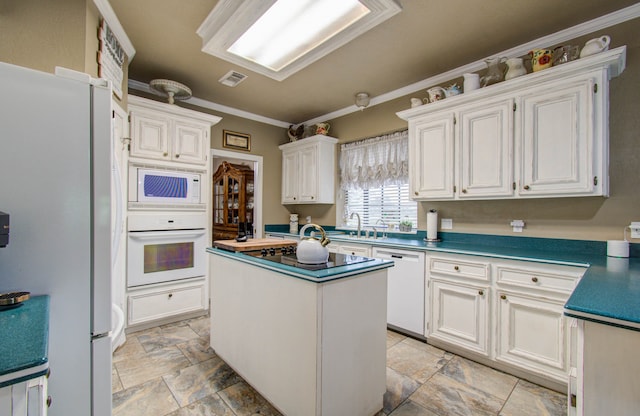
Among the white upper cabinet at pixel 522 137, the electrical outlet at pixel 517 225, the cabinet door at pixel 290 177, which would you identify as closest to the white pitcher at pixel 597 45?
the white upper cabinet at pixel 522 137

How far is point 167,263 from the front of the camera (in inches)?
121

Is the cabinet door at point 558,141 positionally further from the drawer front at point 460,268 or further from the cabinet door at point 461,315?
the cabinet door at point 461,315

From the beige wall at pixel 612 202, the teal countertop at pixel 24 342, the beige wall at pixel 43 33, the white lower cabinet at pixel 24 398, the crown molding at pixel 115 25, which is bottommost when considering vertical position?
the white lower cabinet at pixel 24 398

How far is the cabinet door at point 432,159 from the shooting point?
278 cm

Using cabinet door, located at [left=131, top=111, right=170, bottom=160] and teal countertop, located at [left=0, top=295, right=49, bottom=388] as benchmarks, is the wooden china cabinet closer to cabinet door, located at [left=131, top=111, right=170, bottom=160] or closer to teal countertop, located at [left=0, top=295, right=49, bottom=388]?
cabinet door, located at [left=131, top=111, right=170, bottom=160]

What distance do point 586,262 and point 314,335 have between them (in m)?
1.83

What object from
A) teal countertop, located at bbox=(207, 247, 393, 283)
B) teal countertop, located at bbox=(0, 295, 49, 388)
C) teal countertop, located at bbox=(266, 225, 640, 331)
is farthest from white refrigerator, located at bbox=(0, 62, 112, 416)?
teal countertop, located at bbox=(266, 225, 640, 331)

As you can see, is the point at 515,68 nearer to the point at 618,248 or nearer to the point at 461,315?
the point at 618,248

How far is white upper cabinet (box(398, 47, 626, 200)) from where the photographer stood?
205cm

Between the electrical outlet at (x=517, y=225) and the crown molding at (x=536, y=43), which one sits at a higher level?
the crown molding at (x=536, y=43)

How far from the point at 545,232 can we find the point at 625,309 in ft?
5.90

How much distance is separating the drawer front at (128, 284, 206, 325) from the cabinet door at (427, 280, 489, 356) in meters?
2.48

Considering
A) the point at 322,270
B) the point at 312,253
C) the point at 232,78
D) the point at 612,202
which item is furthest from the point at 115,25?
the point at 612,202

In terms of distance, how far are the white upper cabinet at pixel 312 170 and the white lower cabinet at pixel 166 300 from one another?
183cm
